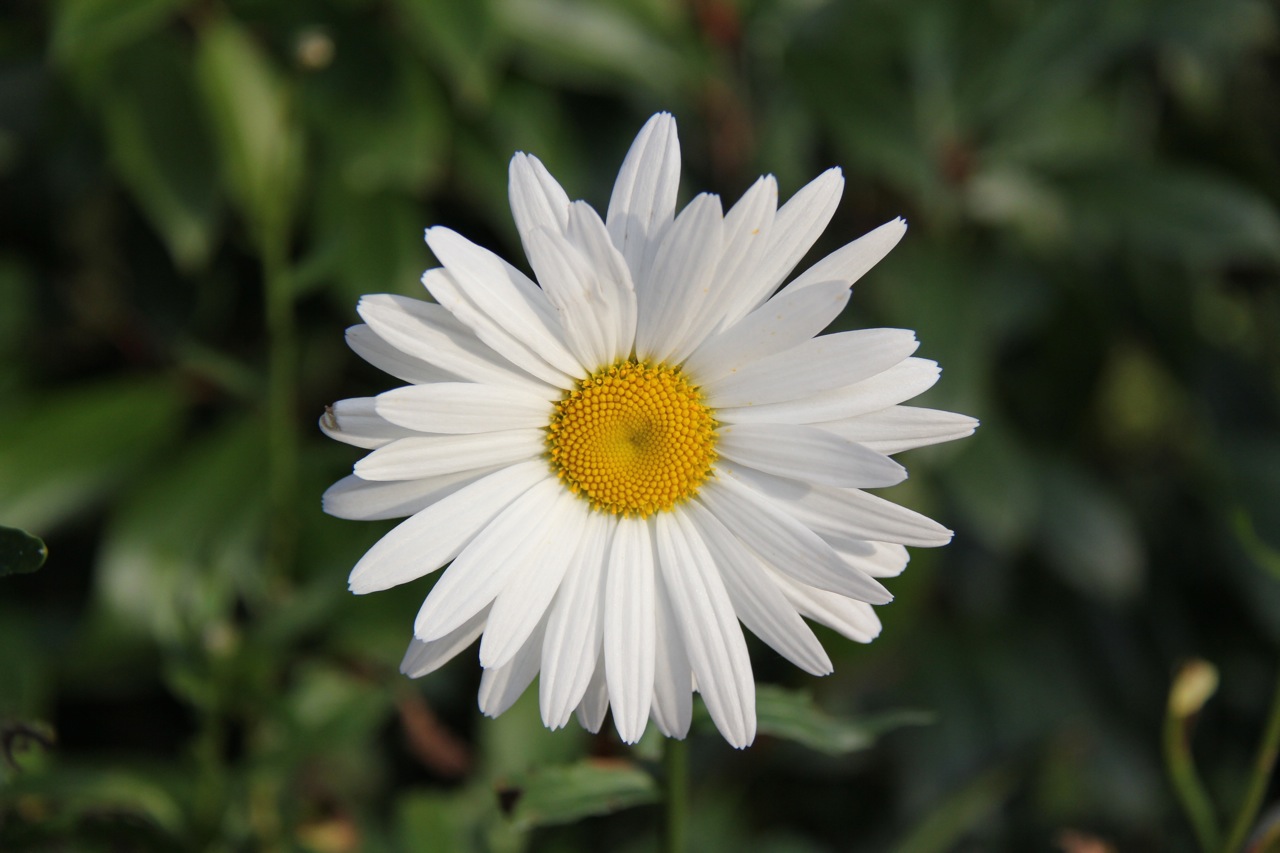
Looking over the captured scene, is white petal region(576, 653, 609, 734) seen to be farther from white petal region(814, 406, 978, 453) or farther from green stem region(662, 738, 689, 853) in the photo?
white petal region(814, 406, 978, 453)

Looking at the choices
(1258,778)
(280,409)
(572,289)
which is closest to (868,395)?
(572,289)

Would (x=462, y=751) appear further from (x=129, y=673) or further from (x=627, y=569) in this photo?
(x=627, y=569)

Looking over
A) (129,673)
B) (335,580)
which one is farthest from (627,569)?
(129,673)

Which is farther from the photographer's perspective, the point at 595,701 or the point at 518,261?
the point at 518,261

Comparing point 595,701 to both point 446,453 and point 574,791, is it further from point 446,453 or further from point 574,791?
point 446,453

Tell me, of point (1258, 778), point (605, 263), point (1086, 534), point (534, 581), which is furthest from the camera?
point (1086, 534)

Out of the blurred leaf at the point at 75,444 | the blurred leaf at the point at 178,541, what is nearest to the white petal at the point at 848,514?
the blurred leaf at the point at 178,541

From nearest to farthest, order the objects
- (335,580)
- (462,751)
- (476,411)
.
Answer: (476,411) → (335,580) → (462,751)
